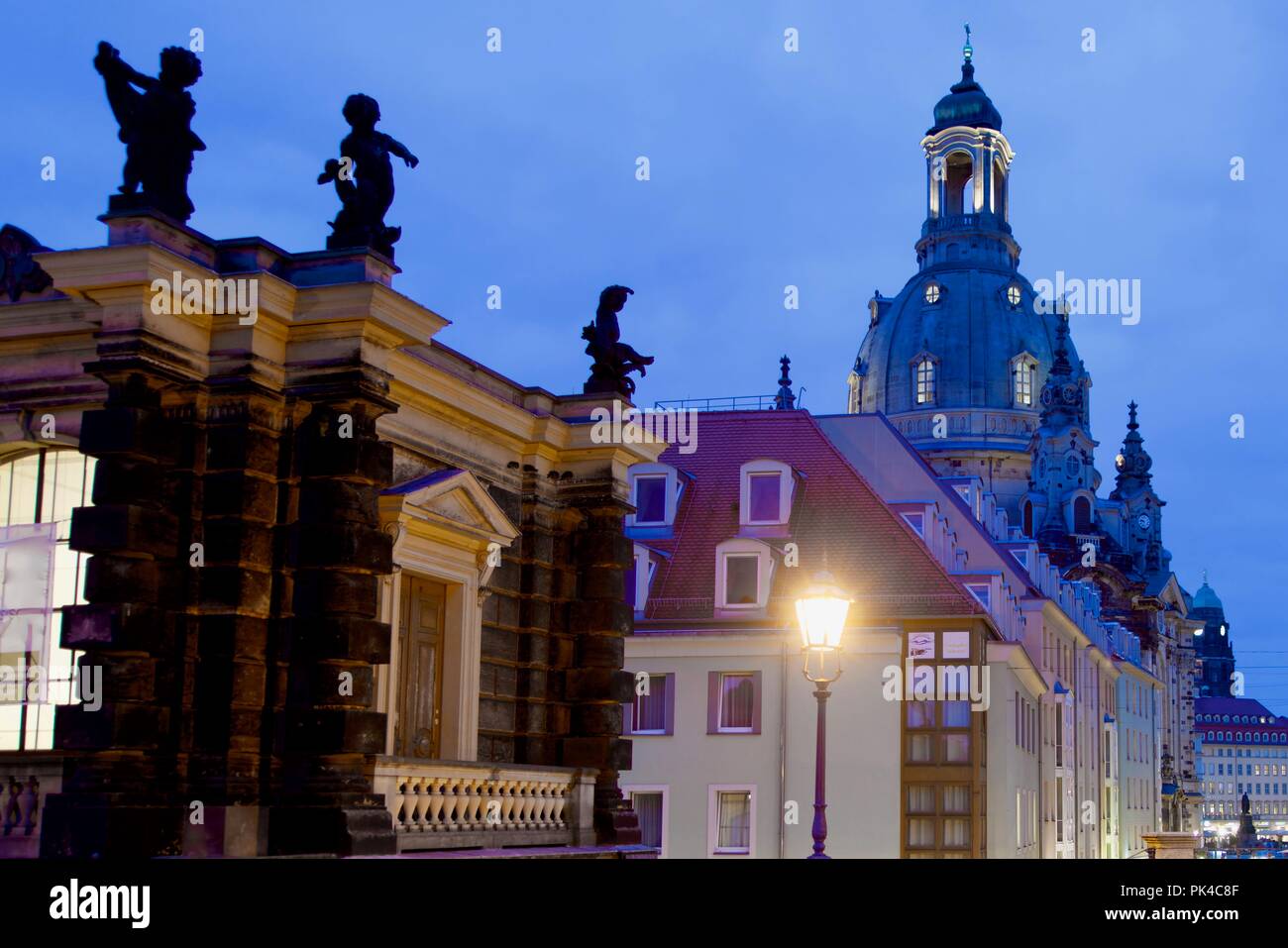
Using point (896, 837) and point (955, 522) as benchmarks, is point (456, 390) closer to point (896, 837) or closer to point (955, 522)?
point (896, 837)

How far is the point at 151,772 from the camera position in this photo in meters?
15.7

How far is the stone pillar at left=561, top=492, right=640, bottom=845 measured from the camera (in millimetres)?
21969

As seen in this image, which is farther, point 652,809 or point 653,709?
point 653,709

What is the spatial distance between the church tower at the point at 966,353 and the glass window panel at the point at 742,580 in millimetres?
68836

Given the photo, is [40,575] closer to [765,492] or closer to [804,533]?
[804,533]

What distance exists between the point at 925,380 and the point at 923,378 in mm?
360

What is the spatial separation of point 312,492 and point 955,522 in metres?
38.6

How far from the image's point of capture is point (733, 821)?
42688 mm

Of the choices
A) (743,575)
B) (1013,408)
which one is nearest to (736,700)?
(743,575)

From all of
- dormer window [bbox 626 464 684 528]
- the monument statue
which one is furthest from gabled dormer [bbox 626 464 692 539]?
the monument statue

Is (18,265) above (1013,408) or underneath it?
underneath

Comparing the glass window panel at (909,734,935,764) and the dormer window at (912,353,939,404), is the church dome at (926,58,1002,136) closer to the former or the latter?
the dormer window at (912,353,939,404)

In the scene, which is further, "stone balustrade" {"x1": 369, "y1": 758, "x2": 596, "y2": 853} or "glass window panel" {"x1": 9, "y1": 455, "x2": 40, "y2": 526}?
"glass window panel" {"x1": 9, "y1": 455, "x2": 40, "y2": 526}
